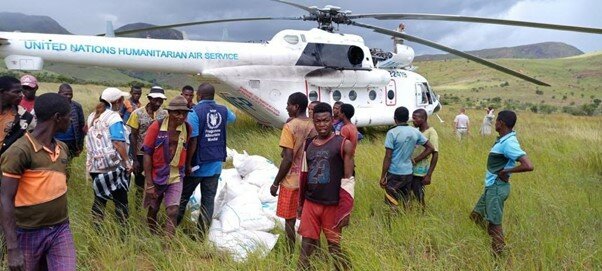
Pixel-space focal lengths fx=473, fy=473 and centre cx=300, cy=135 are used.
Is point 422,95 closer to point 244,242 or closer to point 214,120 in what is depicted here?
point 214,120

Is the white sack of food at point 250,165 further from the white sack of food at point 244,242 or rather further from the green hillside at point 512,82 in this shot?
the green hillside at point 512,82

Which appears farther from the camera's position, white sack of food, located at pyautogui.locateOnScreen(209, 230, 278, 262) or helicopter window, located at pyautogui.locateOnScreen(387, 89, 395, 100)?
helicopter window, located at pyautogui.locateOnScreen(387, 89, 395, 100)

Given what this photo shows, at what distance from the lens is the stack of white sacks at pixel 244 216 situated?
4.12 metres

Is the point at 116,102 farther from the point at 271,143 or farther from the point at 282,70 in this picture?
the point at 282,70

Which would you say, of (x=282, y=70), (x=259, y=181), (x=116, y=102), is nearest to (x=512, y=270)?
(x=259, y=181)

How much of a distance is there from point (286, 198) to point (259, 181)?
1.90 metres

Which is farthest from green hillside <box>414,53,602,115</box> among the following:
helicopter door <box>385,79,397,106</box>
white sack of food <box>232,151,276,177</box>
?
white sack of food <box>232,151,276,177</box>

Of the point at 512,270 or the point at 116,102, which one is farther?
the point at 116,102

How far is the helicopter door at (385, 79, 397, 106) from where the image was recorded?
39.7ft

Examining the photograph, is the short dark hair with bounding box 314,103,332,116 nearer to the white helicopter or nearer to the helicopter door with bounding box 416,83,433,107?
the white helicopter

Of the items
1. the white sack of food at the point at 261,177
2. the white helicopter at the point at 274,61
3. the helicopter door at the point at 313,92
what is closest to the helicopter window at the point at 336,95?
the white helicopter at the point at 274,61

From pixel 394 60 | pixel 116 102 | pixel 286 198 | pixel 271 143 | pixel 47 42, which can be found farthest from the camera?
pixel 394 60

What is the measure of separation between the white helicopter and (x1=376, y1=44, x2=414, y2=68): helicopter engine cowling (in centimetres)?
8

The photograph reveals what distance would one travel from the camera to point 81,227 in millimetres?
4105
